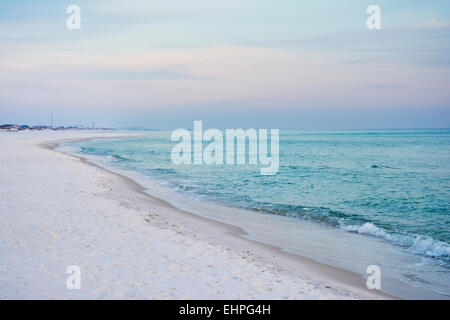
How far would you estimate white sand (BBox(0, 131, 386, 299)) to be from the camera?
7035mm

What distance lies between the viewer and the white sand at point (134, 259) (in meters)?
7.04

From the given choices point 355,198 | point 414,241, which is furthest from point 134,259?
point 355,198

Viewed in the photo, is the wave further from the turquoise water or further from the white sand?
the white sand

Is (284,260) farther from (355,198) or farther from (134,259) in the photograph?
(355,198)

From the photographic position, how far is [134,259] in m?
8.66

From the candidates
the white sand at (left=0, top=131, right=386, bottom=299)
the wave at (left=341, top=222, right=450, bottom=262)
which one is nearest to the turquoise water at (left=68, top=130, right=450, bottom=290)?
the wave at (left=341, top=222, right=450, bottom=262)

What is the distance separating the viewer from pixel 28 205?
1401 cm

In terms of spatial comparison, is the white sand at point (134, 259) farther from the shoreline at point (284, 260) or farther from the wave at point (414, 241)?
the wave at point (414, 241)

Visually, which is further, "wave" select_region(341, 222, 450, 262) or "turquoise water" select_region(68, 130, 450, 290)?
"turquoise water" select_region(68, 130, 450, 290)

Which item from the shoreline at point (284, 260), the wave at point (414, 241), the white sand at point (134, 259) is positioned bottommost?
the wave at point (414, 241)

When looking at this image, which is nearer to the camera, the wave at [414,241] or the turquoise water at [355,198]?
the wave at [414,241]

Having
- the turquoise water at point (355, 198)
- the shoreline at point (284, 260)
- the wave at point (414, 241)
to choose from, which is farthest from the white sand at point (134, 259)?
the turquoise water at point (355, 198)
